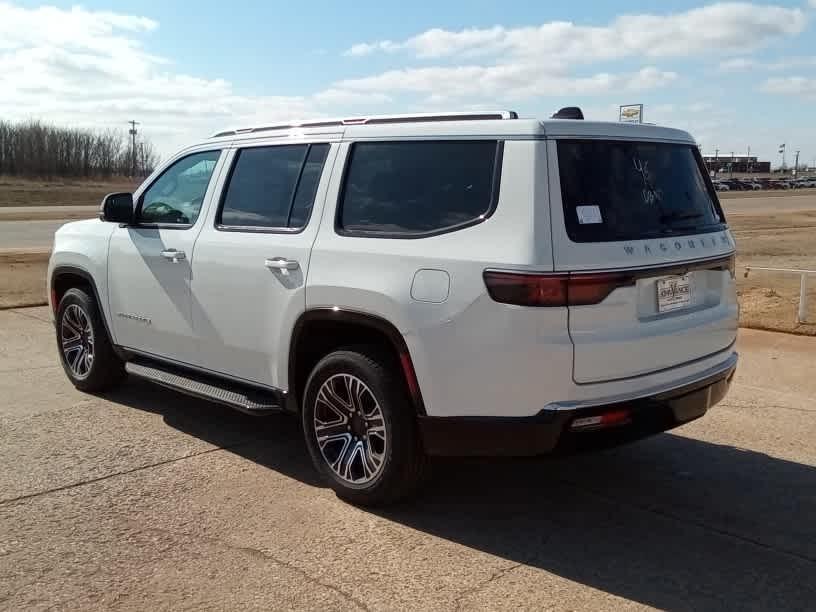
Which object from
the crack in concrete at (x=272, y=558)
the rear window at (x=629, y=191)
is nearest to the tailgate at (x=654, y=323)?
the rear window at (x=629, y=191)

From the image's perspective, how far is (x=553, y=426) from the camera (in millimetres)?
3566

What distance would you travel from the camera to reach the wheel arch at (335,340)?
388 centimetres

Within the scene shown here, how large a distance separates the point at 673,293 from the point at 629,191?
538mm

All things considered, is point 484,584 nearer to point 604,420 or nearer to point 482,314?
point 604,420

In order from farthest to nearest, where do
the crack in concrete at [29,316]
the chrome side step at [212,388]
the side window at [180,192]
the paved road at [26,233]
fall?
1. the paved road at [26,233]
2. the crack in concrete at [29,316]
3. the side window at [180,192]
4. the chrome side step at [212,388]

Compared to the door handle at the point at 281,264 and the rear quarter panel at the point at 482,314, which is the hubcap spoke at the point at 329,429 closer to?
the rear quarter panel at the point at 482,314

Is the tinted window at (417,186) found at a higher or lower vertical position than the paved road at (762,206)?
higher

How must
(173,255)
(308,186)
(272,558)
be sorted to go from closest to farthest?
1. (272,558)
2. (308,186)
3. (173,255)

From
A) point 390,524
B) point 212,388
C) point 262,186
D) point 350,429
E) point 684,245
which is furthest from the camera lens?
point 212,388

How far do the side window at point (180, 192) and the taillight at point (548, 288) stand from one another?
2.52 m

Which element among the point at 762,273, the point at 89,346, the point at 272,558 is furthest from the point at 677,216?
the point at 762,273

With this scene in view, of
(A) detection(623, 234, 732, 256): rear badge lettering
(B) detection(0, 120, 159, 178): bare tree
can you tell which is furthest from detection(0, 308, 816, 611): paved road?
(B) detection(0, 120, 159, 178): bare tree

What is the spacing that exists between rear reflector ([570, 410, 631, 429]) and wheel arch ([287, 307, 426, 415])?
729mm

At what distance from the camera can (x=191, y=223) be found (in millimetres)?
5305
